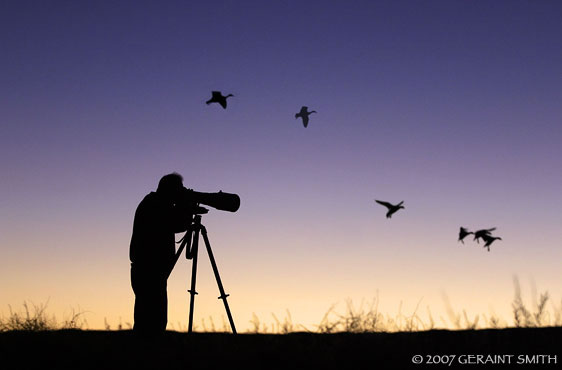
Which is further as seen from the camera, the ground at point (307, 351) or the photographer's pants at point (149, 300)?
the photographer's pants at point (149, 300)

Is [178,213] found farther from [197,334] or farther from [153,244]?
[197,334]

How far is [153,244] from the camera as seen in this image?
9.93m

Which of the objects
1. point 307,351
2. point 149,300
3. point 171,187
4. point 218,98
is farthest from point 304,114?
point 307,351

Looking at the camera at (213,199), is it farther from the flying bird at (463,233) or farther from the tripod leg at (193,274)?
the flying bird at (463,233)

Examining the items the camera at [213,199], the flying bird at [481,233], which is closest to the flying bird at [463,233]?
the flying bird at [481,233]

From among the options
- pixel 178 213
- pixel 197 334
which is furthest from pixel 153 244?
pixel 197 334

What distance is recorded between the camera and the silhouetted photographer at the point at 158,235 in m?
9.87

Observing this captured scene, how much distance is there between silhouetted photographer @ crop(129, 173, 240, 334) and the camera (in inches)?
388

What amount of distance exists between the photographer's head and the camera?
98mm

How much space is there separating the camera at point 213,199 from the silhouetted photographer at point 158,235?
17 millimetres

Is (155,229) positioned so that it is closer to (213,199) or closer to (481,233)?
(213,199)

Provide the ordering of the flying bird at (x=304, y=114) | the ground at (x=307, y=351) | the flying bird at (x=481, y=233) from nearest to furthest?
the ground at (x=307, y=351) → the flying bird at (x=481, y=233) → the flying bird at (x=304, y=114)

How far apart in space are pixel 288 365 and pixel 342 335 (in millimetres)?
1696

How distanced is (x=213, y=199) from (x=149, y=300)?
1.88 metres
